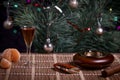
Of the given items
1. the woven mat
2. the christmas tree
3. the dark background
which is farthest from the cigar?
the dark background

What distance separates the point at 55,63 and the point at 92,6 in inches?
53.2

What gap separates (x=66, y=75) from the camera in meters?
1.19

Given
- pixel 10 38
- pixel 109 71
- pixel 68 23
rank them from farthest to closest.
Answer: pixel 10 38
pixel 68 23
pixel 109 71

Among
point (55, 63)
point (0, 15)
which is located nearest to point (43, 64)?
point (55, 63)

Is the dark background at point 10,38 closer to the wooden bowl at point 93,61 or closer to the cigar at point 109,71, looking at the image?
the wooden bowl at point 93,61

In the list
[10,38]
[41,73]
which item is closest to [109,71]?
[41,73]

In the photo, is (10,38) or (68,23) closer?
(68,23)

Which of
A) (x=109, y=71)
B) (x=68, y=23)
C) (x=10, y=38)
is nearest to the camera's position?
(x=109, y=71)

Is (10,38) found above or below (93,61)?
below

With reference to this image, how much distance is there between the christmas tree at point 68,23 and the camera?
251cm

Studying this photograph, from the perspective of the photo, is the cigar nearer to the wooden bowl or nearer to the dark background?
the wooden bowl

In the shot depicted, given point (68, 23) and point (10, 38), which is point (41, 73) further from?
point (10, 38)

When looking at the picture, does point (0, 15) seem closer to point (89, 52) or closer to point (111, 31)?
point (111, 31)

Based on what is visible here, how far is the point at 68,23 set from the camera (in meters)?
2.52
